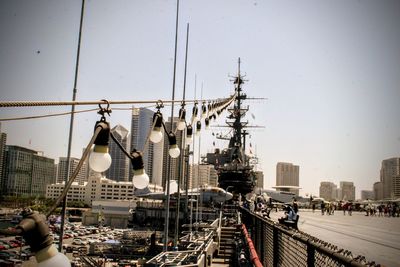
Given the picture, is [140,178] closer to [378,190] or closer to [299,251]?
[299,251]

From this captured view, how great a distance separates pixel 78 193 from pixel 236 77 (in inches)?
5438

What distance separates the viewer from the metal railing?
2857 mm

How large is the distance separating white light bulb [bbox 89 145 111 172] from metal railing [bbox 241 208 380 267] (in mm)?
2169

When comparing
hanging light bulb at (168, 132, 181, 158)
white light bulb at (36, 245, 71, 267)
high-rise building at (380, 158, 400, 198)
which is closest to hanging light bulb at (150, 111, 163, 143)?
hanging light bulb at (168, 132, 181, 158)

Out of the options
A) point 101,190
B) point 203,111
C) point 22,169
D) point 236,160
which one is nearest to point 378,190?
point 101,190

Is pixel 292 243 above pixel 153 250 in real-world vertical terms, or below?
above

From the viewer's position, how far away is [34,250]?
6.20 ft

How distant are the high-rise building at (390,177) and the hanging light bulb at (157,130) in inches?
7691

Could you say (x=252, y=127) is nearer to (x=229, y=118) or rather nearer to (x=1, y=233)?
(x=229, y=118)

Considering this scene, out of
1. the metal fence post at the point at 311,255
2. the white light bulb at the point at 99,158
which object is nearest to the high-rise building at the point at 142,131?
the white light bulb at the point at 99,158

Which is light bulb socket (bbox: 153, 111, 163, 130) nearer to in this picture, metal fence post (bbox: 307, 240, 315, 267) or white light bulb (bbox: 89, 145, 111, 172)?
white light bulb (bbox: 89, 145, 111, 172)

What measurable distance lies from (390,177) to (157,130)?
677ft

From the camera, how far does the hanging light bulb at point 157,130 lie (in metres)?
5.07

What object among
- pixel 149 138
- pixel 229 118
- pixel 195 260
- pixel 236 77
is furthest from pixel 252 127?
pixel 149 138
